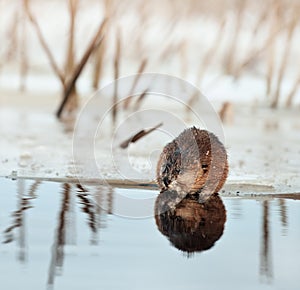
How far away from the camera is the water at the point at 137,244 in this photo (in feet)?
10.2

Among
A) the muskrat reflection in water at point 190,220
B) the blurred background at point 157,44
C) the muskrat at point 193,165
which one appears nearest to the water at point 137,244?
the muskrat reflection in water at point 190,220

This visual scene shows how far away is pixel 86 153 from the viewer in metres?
6.25

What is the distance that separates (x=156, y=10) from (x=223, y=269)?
288 inches

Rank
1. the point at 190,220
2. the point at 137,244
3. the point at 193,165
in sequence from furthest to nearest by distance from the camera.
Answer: the point at 193,165
the point at 190,220
the point at 137,244

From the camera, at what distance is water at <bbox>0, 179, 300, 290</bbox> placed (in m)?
3.09

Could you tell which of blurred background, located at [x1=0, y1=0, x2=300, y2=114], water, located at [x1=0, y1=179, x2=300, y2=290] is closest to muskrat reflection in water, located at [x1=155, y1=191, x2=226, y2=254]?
water, located at [x1=0, y1=179, x2=300, y2=290]

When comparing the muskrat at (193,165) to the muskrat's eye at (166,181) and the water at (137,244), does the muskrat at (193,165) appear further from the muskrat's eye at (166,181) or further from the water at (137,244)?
the water at (137,244)

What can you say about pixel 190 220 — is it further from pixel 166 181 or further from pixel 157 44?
pixel 157 44

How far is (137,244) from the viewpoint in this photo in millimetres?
3629

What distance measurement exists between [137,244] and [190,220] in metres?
0.64

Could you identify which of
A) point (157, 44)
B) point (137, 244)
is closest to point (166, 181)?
point (137, 244)

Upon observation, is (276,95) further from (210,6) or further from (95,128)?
(95,128)

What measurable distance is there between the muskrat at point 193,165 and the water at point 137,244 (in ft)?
0.41

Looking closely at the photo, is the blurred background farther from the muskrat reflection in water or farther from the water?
the water
